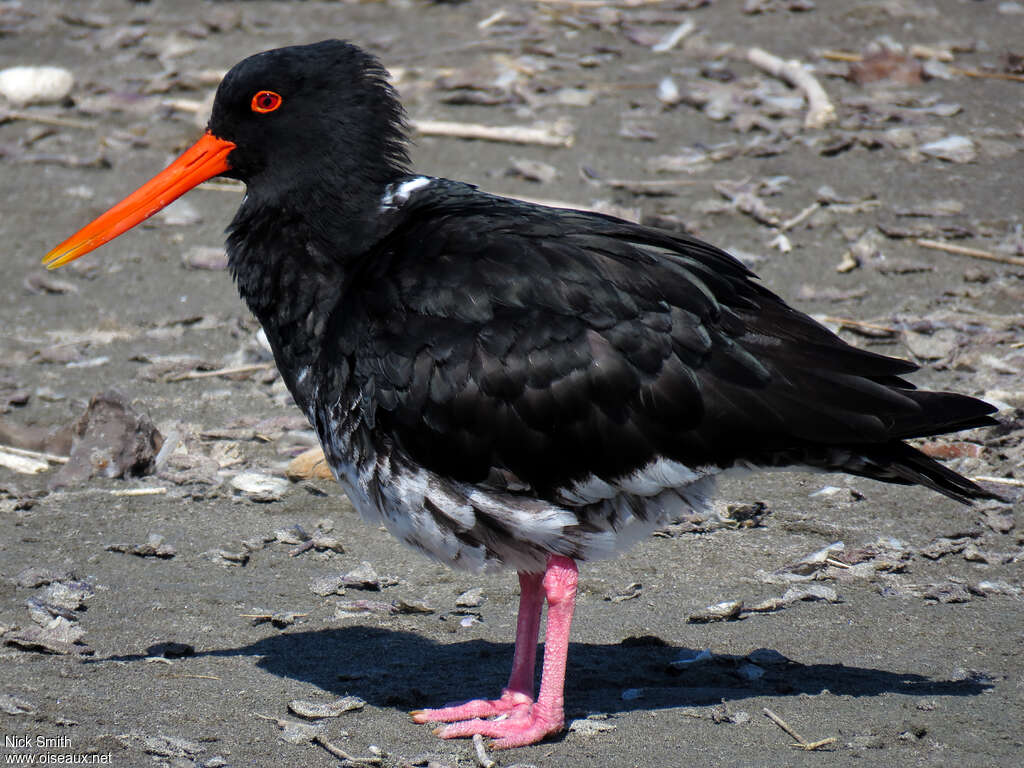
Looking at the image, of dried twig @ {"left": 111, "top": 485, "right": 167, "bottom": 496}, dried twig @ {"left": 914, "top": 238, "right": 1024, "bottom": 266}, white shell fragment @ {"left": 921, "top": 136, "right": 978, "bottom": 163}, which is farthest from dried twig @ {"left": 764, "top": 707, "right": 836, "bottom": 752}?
white shell fragment @ {"left": 921, "top": 136, "right": 978, "bottom": 163}

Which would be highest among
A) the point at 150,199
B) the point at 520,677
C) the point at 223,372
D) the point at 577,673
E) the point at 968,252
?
the point at 150,199

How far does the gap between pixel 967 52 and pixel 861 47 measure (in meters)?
1.00

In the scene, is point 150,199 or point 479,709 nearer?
point 479,709

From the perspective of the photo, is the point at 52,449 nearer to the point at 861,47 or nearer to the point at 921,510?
the point at 921,510

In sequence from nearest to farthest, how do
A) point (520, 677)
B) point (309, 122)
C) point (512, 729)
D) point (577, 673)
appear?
point (512, 729)
point (520, 677)
point (577, 673)
point (309, 122)

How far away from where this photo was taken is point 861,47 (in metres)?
12.5

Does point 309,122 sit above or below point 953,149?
above

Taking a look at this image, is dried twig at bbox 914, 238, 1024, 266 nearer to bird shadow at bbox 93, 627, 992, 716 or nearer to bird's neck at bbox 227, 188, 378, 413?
bird shadow at bbox 93, 627, 992, 716

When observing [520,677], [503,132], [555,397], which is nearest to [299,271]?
[555,397]

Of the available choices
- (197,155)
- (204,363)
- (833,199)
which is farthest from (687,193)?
(197,155)

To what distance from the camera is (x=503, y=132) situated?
11305 millimetres

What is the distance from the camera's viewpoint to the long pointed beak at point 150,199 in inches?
235

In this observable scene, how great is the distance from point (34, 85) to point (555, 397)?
9485 mm

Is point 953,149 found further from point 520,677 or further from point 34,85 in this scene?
point 34,85
